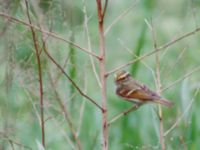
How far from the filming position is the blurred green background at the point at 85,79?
2.64 metres

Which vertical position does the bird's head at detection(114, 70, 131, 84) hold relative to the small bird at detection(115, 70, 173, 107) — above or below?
above

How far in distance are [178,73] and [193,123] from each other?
70 centimetres

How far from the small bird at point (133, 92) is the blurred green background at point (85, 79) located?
0.23 feet

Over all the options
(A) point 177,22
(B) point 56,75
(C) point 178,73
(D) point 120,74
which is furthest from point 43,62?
(A) point 177,22

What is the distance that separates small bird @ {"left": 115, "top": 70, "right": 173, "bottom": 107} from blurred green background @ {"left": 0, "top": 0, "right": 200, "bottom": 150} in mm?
71

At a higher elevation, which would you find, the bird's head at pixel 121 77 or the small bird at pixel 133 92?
the bird's head at pixel 121 77

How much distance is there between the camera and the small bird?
2609 mm

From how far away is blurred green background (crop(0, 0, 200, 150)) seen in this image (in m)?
2.64

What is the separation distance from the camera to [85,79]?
2619 mm

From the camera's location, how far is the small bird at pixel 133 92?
2.61 metres

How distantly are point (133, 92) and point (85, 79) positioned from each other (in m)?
0.15

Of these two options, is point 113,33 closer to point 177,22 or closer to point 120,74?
point 177,22

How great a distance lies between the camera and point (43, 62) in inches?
110

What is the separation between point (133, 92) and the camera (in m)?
2.63
